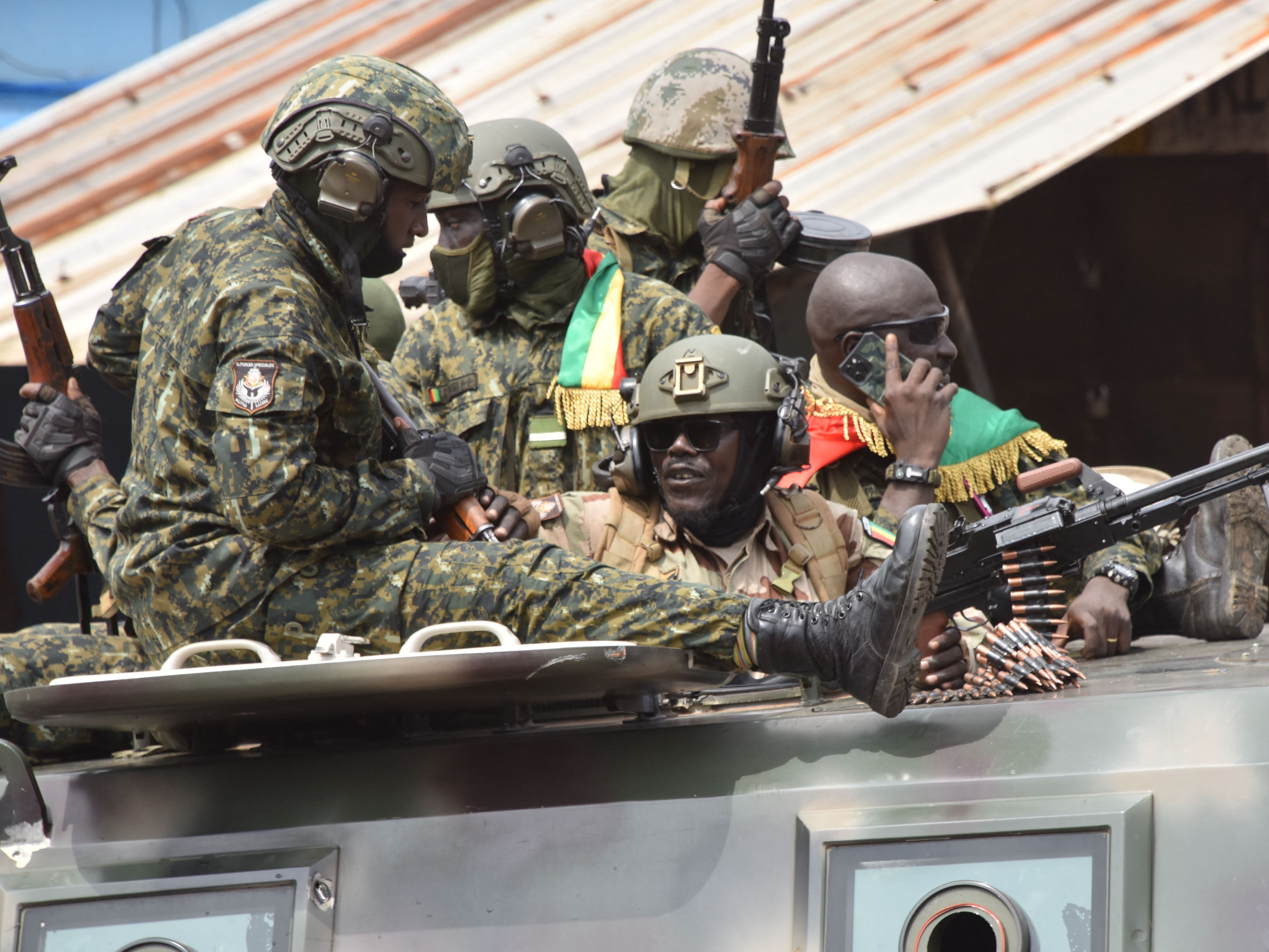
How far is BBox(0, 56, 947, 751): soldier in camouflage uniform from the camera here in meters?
3.59

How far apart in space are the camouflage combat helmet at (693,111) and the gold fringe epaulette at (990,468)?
1.67m

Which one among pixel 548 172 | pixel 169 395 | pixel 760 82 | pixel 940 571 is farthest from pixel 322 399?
pixel 760 82

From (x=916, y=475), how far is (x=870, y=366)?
42 centimetres

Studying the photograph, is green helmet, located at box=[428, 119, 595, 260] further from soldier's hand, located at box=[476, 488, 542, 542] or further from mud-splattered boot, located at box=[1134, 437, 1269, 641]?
mud-splattered boot, located at box=[1134, 437, 1269, 641]

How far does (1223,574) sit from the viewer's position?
507 centimetres

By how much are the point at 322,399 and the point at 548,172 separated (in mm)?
2177

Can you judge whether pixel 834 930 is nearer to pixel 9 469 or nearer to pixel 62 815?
pixel 62 815

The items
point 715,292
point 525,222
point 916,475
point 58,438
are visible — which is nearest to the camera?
point 58,438

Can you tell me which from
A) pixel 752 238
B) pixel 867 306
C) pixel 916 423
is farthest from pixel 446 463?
pixel 752 238

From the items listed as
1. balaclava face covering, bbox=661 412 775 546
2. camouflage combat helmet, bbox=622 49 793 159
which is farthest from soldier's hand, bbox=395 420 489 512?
camouflage combat helmet, bbox=622 49 793 159

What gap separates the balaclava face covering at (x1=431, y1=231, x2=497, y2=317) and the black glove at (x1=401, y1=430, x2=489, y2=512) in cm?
157

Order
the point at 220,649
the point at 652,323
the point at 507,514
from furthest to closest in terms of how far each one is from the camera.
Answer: the point at 652,323, the point at 507,514, the point at 220,649

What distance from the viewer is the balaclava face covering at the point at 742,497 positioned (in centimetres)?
481

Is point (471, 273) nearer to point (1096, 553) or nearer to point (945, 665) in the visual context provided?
point (1096, 553)
